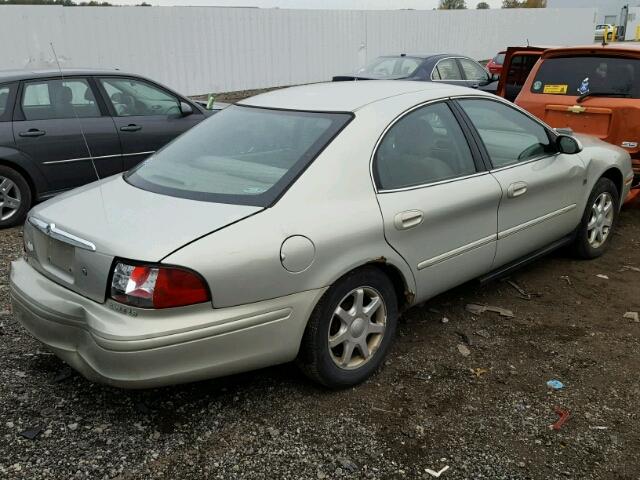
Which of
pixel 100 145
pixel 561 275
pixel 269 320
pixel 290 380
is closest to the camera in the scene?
pixel 269 320

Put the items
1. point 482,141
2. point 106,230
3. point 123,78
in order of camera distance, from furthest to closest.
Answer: point 123,78
point 482,141
point 106,230

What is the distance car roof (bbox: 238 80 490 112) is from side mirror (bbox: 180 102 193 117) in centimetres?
343

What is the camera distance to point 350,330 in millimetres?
3227

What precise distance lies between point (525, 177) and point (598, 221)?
1.36 m

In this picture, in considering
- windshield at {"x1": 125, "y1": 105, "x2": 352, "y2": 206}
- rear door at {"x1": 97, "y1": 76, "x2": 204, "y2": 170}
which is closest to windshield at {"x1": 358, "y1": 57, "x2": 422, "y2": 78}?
rear door at {"x1": 97, "y1": 76, "x2": 204, "y2": 170}

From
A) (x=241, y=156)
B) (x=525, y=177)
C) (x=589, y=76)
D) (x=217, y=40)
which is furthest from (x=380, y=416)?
(x=217, y=40)

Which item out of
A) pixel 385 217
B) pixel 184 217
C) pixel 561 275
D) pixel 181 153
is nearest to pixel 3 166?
pixel 181 153

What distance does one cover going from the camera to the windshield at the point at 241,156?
123 inches

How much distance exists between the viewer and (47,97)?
21.1 feet

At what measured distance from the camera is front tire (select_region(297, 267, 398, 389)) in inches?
120

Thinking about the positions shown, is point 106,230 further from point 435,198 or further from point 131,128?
point 131,128

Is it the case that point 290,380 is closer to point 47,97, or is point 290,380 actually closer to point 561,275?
point 561,275

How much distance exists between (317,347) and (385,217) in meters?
0.76

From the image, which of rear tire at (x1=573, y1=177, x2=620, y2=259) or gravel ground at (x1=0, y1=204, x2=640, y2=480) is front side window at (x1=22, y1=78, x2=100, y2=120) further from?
rear tire at (x1=573, y1=177, x2=620, y2=259)
